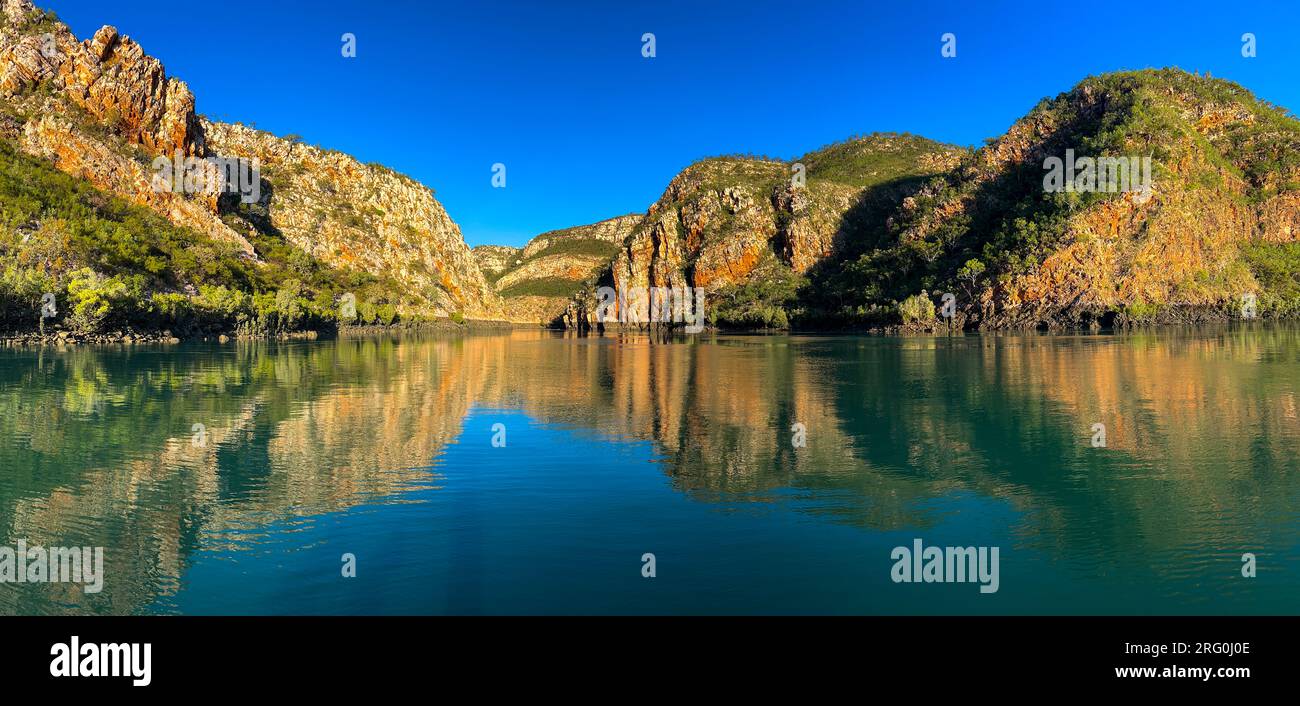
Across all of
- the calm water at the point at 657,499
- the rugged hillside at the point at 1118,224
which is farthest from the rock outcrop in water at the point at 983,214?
the calm water at the point at 657,499

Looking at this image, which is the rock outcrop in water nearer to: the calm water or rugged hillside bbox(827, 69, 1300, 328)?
rugged hillside bbox(827, 69, 1300, 328)

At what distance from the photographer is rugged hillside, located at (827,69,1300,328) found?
145375 millimetres

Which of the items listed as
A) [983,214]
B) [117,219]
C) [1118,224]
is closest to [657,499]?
[117,219]

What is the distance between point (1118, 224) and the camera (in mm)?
149750

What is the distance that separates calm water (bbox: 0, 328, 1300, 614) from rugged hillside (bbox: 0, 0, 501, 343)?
72455 mm

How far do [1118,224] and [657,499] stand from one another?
6643 inches

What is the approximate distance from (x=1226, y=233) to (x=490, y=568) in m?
205

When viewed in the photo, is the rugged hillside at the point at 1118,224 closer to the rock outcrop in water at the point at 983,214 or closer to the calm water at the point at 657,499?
the rock outcrop in water at the point at 983,214

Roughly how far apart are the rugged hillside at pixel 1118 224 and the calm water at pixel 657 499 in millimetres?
122799

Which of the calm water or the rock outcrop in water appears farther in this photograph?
the rock outcrop in water

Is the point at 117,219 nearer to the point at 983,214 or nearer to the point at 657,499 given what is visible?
the point at 657,499

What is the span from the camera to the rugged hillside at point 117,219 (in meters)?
92.3

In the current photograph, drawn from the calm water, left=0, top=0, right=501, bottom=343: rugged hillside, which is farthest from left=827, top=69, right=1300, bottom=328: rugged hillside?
left=0, top=0, right=501, bottom=343: rugged hillside
